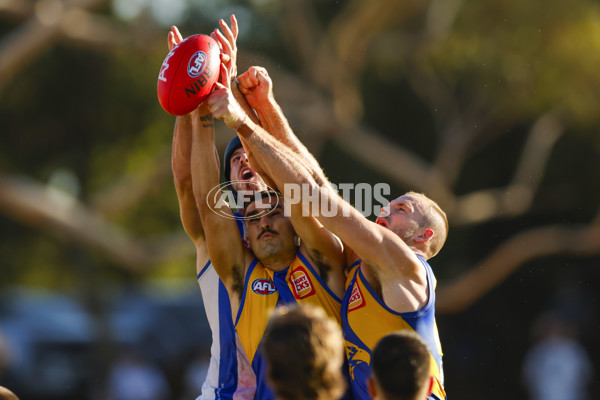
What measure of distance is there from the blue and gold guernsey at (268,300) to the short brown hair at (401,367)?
121 cm

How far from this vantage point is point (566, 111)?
16609mm

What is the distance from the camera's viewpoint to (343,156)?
19.7 meters

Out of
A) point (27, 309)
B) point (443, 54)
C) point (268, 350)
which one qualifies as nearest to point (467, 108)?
point (443, 54)

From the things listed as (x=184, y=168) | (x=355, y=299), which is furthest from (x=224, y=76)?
(x=355, y=299)

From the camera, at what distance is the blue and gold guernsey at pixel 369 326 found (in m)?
4.80

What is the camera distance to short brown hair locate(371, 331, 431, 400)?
12.3ft

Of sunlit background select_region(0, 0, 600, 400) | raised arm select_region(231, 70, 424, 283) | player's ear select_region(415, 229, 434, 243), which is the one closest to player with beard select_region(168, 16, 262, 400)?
raised arm select_region(231, 70, 424, 283)

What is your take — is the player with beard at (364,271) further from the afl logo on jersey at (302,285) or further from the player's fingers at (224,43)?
the player's fingers at (224,43)

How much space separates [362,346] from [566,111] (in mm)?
13093

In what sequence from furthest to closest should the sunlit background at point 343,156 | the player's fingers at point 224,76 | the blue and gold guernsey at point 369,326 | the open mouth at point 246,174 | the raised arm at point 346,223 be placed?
the sunlit background at point 343,156, the open mouth at point 246,174, the player's fingers at point 224,76, the blue and gold guernsey at point 369,326, the raised arm at point 346,223

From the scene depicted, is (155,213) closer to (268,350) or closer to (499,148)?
(499,148)

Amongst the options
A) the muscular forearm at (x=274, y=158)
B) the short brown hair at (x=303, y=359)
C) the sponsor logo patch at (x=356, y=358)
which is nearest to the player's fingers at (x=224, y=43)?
the muscular forearm at (x=274, y=158)

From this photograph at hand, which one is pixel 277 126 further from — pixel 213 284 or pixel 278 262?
pixel 213 284

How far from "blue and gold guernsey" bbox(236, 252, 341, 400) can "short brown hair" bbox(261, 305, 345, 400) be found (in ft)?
4.55
